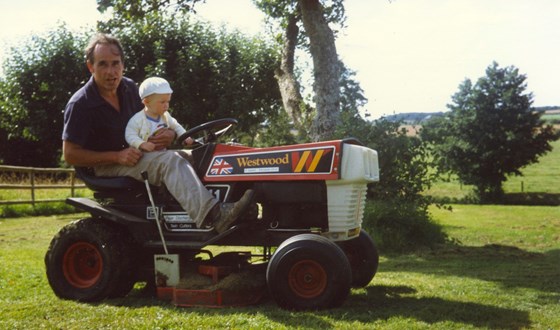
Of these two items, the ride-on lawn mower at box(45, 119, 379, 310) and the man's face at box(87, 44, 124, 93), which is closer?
the ride-on lawn mower at box(45, 119, 379, 310)

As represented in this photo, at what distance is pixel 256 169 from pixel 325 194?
596 millimetres

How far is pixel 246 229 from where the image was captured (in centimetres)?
536

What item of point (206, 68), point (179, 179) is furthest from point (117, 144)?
point (206, 68)

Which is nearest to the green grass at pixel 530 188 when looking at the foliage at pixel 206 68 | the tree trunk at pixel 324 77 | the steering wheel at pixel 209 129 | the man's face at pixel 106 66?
the foliage at pixel 206 68

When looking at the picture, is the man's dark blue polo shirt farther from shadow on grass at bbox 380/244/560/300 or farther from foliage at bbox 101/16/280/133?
foliage at bbox 101/16/280/133

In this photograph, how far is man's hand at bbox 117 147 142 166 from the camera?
5367 millimetres

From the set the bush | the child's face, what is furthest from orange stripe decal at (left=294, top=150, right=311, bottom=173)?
the bush

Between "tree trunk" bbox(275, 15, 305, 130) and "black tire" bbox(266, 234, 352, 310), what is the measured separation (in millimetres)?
9011

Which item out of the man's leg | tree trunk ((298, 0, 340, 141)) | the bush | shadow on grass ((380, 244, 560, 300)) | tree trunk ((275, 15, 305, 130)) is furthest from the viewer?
tree trunk ((275, 15, 305, 130))

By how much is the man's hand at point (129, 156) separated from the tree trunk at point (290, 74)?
8.54m

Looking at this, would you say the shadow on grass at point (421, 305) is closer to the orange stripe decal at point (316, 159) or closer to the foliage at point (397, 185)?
the orange stripe decal at point (316, 159)

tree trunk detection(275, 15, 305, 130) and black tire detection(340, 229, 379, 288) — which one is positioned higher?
tree trunk detection(275, 15, 305, 130)

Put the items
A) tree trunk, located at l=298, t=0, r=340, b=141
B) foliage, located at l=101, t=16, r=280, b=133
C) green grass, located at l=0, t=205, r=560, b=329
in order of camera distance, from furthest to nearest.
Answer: foliage, located at l=101, t=16, r=280, b=133
tree trunk, located at l=298, t=0, r=340, b=141
green grass, located at l=0, t=205, r=560, b=329

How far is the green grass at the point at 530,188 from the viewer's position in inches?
1452
